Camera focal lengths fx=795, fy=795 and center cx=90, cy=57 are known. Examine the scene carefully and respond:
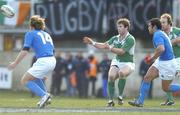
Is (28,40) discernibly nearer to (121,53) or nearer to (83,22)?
(121,53)

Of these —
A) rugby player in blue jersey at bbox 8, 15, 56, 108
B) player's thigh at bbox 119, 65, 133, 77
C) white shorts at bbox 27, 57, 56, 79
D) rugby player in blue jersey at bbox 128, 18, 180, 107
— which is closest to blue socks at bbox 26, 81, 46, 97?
rugby player in blue jersey at bbox 8, 15, 56, 108

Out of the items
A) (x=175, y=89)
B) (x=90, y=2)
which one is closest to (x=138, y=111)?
(x=175, y=89)

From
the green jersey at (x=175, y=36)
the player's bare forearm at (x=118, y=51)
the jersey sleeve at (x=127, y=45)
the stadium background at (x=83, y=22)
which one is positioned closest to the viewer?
the player's bare forearm at (x=118, y=51)

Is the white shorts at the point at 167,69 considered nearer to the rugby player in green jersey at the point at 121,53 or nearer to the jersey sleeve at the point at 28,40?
the rugby player in green jersey at the point at 121,53

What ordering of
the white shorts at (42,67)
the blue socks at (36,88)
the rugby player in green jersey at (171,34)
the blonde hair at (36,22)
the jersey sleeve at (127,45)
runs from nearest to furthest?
the blue socks at (36,88), the white shorts at (42,67), the blonde hair at (36,22), the jersey sleeve at (127,45), the rugby player in green jersey at (171,34)

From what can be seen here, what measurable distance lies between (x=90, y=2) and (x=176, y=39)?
16522 mm

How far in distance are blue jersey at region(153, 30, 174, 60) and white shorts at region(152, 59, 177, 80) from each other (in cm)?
12

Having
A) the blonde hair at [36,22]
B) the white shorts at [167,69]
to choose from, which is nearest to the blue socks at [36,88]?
the blonde hair at [36,22]

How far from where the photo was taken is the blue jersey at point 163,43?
1833 cm

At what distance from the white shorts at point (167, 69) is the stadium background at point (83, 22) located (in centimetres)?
1651

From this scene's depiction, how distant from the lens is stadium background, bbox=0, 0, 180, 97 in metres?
35.6

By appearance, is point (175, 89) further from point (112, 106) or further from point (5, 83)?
point (5, 83)

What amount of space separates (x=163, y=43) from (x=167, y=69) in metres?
0.66

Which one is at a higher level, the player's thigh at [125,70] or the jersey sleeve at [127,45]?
the jersey sleeve at [127,45]
